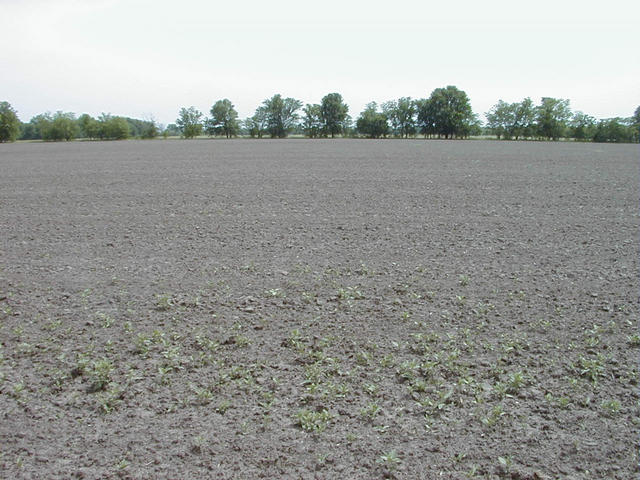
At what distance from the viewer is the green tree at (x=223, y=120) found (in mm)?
112438

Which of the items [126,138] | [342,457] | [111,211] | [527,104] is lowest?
[342,457]

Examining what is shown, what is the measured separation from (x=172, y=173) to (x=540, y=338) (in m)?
19.6

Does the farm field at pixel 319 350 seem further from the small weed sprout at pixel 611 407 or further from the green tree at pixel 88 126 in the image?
the green tree at pixel 88 126

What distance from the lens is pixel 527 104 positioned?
9900cm

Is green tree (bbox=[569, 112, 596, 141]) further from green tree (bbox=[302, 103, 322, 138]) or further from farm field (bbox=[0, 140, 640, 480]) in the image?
farm field (bbox=[0, 140, 640, 480])

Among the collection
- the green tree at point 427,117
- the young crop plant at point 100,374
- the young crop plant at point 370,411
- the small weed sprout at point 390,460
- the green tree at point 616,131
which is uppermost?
the green tree at point 427,117

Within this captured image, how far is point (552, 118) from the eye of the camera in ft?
302

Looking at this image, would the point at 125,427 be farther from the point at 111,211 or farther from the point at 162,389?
the point at 111,211

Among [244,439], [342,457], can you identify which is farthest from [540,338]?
[244,439]

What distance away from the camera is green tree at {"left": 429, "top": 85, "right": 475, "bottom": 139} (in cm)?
10231

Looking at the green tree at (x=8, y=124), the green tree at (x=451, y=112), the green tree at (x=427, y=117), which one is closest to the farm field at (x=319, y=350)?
the green tree at (x=8, y=124)

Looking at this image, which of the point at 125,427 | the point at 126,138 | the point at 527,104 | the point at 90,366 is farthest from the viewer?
the point at 527,104

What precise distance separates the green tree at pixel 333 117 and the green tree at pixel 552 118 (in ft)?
159

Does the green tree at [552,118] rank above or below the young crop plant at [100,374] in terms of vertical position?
above
